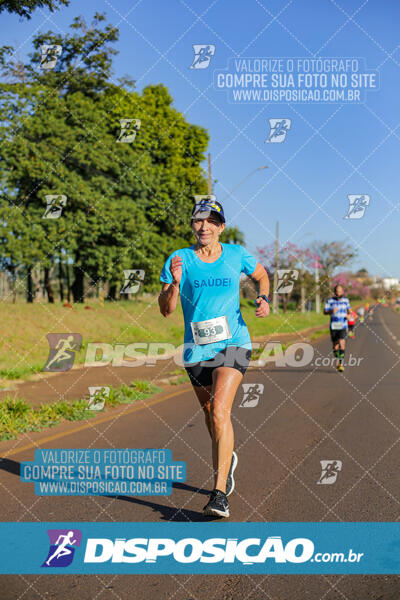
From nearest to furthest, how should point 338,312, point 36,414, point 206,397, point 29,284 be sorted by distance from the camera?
1. point 206,397
2. point 36,414
3. point 338,312
4. point 29,284

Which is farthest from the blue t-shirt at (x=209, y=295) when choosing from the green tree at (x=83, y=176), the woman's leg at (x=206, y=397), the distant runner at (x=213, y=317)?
the green tree at (x=83, y=176)

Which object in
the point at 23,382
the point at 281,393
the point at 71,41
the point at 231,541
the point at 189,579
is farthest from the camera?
the point at 71,41

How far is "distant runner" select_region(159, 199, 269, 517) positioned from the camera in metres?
4.67

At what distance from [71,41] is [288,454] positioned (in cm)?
2936

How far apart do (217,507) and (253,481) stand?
42.8 inches

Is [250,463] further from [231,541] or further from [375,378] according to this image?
[375,378]

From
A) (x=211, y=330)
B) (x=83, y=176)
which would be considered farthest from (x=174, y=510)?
(x=83, y=176)

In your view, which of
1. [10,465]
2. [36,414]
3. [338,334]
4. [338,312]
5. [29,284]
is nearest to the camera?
[10,465]

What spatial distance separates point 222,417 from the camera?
4.71m

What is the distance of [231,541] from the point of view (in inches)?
163

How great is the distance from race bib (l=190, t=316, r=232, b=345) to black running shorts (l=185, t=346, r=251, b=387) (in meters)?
0.13

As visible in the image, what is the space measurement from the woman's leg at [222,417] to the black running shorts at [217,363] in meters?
0.05

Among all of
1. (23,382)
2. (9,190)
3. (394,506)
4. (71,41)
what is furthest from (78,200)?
(394,506)

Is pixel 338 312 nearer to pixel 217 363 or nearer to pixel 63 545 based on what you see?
pixel 217 363
